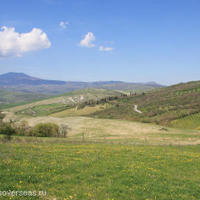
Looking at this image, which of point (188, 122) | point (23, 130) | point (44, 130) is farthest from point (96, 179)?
point (188, 122)

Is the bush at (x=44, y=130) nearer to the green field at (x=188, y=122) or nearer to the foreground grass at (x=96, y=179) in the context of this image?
the foreground grass at (x=96, y=179)

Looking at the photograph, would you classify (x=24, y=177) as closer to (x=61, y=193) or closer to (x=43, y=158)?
(x=61, y=193)

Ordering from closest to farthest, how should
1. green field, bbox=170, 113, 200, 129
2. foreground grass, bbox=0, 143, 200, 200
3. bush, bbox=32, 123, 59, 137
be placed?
1. foreground grass, bbox=0, 143, 200, 200
2. bush, bbox=32, 123, 59, 137
3. green field, bbox=170, 113, 200, 129

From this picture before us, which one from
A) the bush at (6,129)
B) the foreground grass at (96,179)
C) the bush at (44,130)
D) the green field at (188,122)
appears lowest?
the green field at (188,122)

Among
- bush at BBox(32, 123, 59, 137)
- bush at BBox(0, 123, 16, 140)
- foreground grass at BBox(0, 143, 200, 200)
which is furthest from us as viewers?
bush at BBox(32, 123, 59, 137)

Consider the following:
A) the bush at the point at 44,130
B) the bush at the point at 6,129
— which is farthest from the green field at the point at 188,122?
the bush at the point at 6,129

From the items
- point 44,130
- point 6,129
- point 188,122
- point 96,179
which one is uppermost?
point 96,179

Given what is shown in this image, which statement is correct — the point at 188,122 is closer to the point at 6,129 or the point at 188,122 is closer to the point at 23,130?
the point at 23,130

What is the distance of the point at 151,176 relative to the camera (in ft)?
48.8

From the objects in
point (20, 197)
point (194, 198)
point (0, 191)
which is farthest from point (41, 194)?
point (194, 198)

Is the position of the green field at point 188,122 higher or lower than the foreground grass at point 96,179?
lower

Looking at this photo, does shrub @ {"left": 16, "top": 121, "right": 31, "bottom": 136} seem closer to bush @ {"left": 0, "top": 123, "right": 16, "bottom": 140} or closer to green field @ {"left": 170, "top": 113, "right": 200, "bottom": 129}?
bush @ {"left": 0, "top": 123, "right": 16, "bottom": 140}

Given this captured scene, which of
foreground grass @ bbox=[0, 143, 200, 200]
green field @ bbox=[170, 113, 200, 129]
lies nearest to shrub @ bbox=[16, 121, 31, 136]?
foreground grass @ bbox=[0, 143, 200, 200]

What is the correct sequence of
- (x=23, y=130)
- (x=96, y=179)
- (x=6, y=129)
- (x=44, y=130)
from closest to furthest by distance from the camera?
1. (x=96, y=179)
2. (x=6, y=129)
3. (x=23, y=130)
4. (x=44, y=130)
